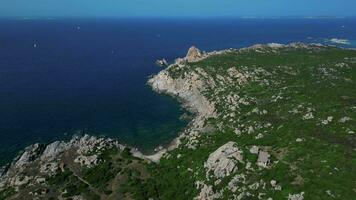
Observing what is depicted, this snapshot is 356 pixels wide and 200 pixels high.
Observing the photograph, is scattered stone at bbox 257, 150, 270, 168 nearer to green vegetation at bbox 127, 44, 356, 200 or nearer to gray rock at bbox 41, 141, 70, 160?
green vegetation at bbox 127, 44, 356, 200

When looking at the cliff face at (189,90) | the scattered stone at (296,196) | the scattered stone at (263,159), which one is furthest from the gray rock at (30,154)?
the scattered stone at (296,196)

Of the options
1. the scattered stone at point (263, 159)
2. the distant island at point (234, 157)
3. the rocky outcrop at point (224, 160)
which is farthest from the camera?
the rocky outcrop at point (224, 160)

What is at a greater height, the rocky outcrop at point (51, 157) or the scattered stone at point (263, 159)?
the scattered stone at point (263, 159)

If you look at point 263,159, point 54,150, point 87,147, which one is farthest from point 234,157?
point 54,150

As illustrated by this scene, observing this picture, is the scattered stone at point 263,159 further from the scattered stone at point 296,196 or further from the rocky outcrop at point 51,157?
the rocky outcrop at point 51,157

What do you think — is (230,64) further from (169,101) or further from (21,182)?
(21,182)

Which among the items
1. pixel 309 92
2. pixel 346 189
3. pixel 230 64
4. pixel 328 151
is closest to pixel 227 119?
pixel 309 92
